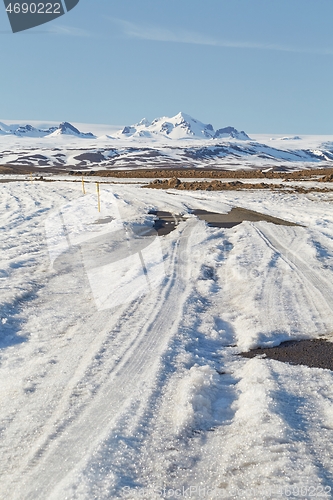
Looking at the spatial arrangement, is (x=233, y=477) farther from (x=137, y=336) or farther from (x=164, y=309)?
(x=164, y=309)

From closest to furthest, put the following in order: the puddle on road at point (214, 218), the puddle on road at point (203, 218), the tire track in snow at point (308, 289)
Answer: the tire track in snow at point (308, 289)
the puddle on road at point (203, 218)
the puddle on road at point (214, 218)

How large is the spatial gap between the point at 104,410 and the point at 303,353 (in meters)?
2.71

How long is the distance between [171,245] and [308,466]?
8573 mm

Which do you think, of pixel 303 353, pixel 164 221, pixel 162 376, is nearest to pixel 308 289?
pixel 303 353

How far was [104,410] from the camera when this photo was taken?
4.18 metres

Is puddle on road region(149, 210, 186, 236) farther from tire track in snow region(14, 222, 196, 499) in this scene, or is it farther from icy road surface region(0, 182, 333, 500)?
tire track in snow region(14, 222, 196, 499)

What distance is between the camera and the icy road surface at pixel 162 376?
3348 mm

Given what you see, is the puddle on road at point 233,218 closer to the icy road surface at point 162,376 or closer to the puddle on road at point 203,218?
the puddle on road at point 203,218

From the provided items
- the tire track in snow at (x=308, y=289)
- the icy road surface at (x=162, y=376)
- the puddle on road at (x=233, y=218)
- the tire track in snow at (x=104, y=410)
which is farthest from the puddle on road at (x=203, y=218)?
the tire track in snow at (x=104, y=410)

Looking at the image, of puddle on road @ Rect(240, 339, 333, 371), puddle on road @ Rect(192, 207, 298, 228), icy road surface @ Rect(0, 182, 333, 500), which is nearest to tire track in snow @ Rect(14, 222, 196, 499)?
icy road surface @ Rect(0, 182, 333, 500)

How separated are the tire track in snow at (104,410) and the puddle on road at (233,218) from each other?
9062 mm

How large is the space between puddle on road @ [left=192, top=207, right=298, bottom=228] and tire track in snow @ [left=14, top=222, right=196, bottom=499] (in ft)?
29.7

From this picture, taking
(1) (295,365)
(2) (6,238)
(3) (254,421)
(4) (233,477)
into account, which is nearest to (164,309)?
(1) (295,365)

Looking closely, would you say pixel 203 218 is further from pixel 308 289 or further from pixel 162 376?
pixel 162 376
